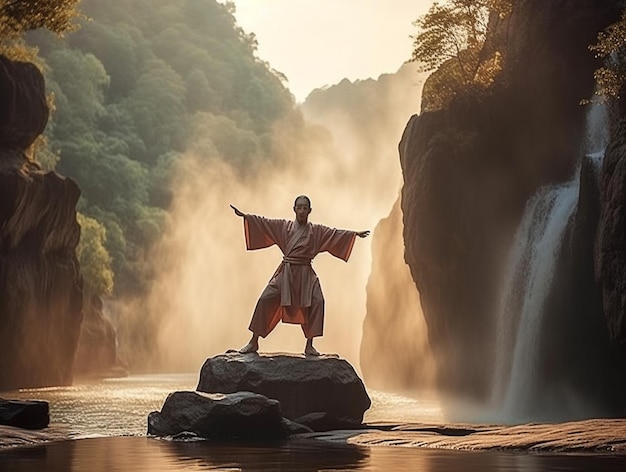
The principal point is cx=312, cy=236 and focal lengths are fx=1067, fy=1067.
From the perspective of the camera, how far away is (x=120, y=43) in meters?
84.4

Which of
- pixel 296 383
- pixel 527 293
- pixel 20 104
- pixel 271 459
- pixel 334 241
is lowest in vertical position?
pixel 271 459

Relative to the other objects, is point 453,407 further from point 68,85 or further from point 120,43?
point 120,43

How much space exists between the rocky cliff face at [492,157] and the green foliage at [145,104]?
29939mm

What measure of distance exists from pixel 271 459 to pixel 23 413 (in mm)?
5003

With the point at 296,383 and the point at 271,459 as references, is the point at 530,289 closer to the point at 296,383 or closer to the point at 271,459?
the point at 296,383

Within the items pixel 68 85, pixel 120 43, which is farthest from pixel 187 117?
pixel 68 85

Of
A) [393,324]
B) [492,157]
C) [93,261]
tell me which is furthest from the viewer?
[93,261]

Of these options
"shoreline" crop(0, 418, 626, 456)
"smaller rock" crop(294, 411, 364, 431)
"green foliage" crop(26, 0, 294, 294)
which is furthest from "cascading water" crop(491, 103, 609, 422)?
"green foliage" crop(26, 0, 294, 294)

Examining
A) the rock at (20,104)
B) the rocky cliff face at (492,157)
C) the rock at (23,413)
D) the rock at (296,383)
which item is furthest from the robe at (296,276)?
the rock at (20,104)

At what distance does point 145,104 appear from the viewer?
3177 inches

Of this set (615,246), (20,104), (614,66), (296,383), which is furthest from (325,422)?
(20,104)

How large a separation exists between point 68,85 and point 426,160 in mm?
45122

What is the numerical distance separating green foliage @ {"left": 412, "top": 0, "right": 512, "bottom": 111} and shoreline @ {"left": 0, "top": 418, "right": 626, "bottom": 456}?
758 inches

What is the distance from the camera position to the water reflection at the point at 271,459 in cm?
925
